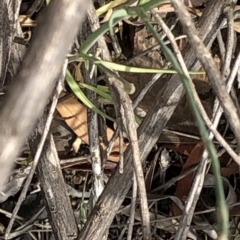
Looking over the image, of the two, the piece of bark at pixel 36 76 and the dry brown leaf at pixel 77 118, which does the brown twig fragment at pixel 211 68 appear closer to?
the piece of bark at pixel 36 76

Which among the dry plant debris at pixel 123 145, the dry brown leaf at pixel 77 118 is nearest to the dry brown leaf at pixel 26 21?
the dry plant debris at pixel 123 145

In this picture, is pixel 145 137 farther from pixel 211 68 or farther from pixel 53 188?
pixel 211 68

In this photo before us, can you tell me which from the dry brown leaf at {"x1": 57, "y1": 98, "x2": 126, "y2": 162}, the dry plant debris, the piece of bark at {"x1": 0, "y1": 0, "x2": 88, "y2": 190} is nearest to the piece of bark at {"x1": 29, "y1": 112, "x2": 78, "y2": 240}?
the dry plant debris

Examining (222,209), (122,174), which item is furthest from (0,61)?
(222,209)

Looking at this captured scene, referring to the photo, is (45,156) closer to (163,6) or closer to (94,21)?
(94,21)

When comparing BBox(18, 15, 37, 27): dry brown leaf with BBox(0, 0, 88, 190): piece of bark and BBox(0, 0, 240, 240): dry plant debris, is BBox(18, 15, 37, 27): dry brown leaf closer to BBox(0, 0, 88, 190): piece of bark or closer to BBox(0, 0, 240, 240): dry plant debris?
BBox(0, 0, 240, 240): dry plant debris
